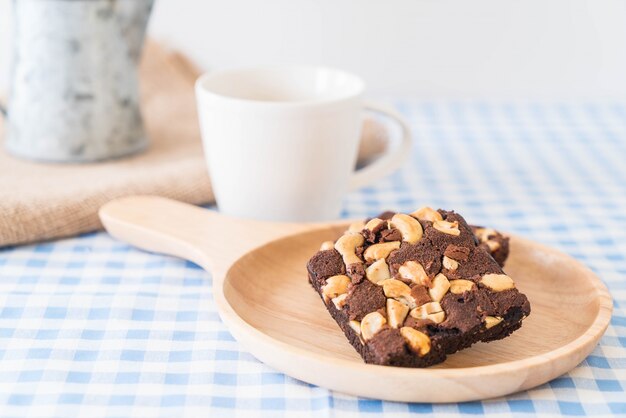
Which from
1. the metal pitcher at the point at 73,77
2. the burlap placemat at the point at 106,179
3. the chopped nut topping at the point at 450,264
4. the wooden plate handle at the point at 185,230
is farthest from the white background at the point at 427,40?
the chopped nut topping at the point at 450,264

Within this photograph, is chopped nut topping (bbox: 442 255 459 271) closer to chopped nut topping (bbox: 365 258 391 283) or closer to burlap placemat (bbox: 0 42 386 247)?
Answer: chopped nut topping (bbox: 365 258 391 283)

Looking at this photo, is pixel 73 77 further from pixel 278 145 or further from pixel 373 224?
pixel 373 224

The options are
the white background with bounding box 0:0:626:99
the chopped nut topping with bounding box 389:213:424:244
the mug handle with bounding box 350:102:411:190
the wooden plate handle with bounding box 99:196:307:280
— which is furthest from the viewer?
the white background with bounding box 0:0:626:99

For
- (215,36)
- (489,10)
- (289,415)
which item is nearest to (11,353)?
(289,415)

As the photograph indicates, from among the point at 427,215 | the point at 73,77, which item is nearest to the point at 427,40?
the point at 73,77

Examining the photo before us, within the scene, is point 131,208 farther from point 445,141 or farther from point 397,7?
point 397,7

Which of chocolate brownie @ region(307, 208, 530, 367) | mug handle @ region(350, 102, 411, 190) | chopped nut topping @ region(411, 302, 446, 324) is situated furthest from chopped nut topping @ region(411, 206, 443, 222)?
mug handle @ region(350, 102, 411, 190)
